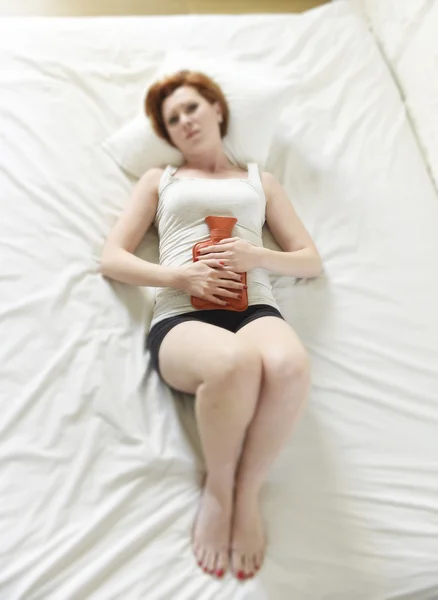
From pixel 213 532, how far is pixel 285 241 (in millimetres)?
653

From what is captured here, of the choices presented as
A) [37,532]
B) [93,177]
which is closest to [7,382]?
[37,532]

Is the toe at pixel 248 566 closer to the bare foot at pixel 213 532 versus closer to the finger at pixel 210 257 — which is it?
the bare foot at pixel 213 532

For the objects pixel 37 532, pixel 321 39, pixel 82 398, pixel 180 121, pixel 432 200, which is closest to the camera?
pixel 37 532

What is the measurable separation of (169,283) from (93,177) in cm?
42

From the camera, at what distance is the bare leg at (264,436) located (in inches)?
35.3

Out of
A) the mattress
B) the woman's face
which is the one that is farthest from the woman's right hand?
the mattress

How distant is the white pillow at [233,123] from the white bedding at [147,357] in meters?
0.05

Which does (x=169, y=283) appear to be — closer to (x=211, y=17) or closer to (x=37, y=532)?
(x=37, y=532)

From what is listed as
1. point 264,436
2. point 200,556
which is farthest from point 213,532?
point 264,436

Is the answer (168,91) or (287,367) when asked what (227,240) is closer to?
(287,367)

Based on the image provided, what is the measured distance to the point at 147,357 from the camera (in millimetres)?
1079

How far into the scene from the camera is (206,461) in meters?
0.93

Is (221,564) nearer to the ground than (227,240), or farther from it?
nearer to the ground

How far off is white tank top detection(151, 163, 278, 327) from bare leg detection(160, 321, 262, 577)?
0.19 metres
